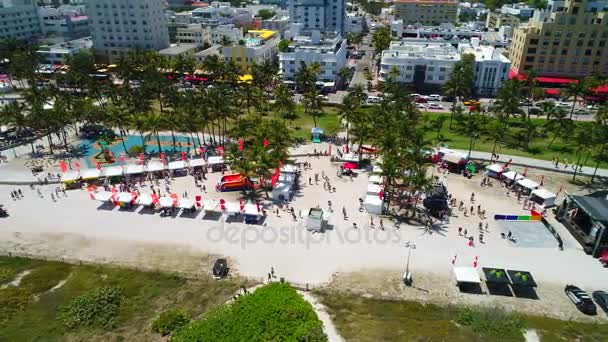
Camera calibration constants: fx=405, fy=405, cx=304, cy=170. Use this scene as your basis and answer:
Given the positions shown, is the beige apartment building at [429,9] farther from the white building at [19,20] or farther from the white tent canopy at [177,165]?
the white tent canopy at [177,165]

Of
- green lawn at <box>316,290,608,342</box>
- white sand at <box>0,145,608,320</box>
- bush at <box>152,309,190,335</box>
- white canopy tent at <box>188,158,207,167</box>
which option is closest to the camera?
green lawn at <box>316,290,608,342</box>

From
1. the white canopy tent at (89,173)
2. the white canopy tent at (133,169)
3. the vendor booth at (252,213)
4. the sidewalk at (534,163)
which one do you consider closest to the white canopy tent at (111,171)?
the white canopy tent at (89,173)

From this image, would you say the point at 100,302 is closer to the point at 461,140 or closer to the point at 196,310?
the point at 196,310

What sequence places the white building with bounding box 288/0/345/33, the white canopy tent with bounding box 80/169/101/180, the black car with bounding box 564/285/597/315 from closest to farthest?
the black car with bounding box 564/285/597/315
the white canopy tent with bounding box 80/169/101/180
the white building with bounding box 288/0/345/33

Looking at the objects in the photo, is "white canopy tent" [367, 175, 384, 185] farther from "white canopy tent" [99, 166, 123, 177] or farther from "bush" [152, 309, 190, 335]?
"white canopy tent" [99, 166, 123, 177]

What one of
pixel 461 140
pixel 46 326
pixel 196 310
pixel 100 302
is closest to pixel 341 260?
pixel 196 310

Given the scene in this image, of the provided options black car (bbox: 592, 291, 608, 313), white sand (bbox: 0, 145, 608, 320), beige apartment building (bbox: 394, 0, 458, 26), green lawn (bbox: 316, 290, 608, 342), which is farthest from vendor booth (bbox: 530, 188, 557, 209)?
beige apartment building (bbox: 394, 0, 458, 26)
